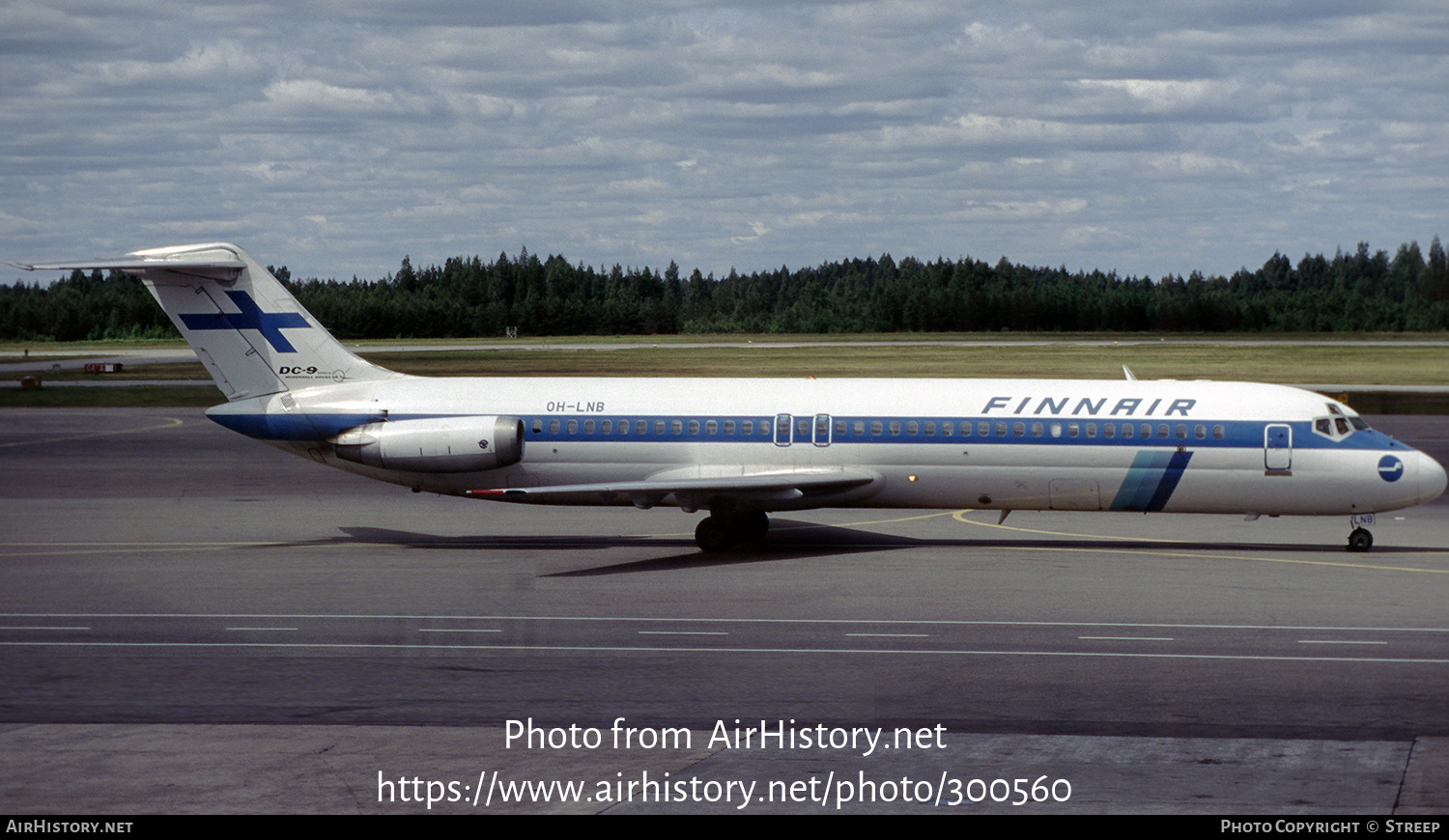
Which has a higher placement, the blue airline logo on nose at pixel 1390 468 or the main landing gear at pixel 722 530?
the blue airline logo on nose at pixel 1390 468

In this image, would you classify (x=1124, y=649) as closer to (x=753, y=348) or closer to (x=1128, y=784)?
(x=1128, y=784)

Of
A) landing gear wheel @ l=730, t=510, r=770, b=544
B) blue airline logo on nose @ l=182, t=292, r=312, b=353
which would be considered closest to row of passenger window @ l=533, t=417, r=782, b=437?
landing gear wheel @ l=730, t=510, r=770, b=544

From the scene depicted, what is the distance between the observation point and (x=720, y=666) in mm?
18188

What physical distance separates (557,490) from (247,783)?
16.2m

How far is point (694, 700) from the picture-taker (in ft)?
53.7

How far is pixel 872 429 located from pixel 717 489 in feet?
11.6

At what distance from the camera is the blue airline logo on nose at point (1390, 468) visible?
92.3 ft

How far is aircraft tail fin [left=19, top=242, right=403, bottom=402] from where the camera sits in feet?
100

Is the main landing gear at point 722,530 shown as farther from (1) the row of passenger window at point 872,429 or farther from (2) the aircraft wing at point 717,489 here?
(1) the row of passenger window at point 872,429

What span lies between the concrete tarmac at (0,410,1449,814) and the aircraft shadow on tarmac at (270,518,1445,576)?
0.16m

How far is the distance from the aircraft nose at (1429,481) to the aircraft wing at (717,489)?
34.1 feet

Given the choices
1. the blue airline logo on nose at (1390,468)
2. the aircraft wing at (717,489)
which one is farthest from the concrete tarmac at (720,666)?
the blue airline logo on nose at (1390,468)

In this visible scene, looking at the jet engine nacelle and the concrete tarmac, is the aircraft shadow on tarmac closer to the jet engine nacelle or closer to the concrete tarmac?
the concrete tarmac
